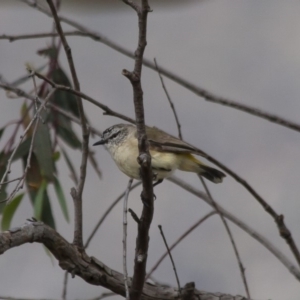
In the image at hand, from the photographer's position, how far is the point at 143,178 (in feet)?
6.38

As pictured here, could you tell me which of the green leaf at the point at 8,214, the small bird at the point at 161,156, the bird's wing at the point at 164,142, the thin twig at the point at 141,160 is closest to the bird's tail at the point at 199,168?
the small bird at the point at 161,156

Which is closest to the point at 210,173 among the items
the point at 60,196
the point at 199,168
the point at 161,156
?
the point at 199,168

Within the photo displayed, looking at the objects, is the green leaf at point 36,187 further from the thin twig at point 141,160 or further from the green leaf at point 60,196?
the thin twig at point 141,160

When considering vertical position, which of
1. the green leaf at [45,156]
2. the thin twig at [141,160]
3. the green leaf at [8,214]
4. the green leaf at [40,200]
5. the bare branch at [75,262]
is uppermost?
the green leaf at [45,156]

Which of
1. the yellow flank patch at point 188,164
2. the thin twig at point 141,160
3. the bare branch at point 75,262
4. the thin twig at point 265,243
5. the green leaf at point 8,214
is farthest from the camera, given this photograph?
the green leaf at point 8,214

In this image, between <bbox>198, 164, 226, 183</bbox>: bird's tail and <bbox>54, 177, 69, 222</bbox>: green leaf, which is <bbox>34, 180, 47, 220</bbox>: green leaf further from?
<bbox>198, 164, 226, 183</bbox>: bird's tail

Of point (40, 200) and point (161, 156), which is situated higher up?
point (161, 156)

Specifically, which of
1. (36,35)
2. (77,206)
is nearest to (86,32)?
(36,35)

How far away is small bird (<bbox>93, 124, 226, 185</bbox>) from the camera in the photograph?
9.32 ft

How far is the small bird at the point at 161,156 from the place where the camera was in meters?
2.84

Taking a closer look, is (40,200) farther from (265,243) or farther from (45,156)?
(265,243)

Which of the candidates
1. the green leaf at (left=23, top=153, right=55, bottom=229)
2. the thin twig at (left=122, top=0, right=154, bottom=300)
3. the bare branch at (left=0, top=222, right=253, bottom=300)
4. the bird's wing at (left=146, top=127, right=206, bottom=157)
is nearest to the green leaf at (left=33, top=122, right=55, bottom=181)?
the green leaf at (left=23, top=153, right=55, bottom=229)

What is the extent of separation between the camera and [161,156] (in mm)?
2902

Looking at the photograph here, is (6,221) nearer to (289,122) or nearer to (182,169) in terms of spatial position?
(182,169)
